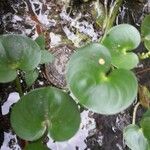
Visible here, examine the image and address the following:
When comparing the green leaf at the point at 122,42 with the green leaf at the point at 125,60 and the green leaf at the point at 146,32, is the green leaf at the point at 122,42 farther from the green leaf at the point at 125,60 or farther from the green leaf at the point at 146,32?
the green leaf at the point at 146,32

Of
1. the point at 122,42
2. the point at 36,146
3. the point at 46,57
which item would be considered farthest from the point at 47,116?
the point at 122,42

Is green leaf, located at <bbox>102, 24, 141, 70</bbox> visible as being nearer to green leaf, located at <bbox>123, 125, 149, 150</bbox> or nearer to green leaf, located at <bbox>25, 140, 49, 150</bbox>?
green leaf, located at <bbox>123, 125, 149, 150</bbox>

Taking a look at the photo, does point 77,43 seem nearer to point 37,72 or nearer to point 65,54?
point 65,54

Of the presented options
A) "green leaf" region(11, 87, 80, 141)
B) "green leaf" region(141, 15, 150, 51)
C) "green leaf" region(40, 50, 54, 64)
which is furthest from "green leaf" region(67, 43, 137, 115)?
"green leaf" region(141, 15, 150, 51)

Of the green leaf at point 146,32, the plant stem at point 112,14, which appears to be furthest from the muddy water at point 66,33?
the green leaf at point 146,32

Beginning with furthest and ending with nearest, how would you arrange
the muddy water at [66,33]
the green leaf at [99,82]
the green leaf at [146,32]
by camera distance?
the green leaf at [146,32]
the muddy water at [66,33]
the green leaf at [99,82]

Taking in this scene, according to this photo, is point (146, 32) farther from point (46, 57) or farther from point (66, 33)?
point (46, 57)

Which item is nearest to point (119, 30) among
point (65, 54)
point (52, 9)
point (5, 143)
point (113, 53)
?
point (113, 53)
